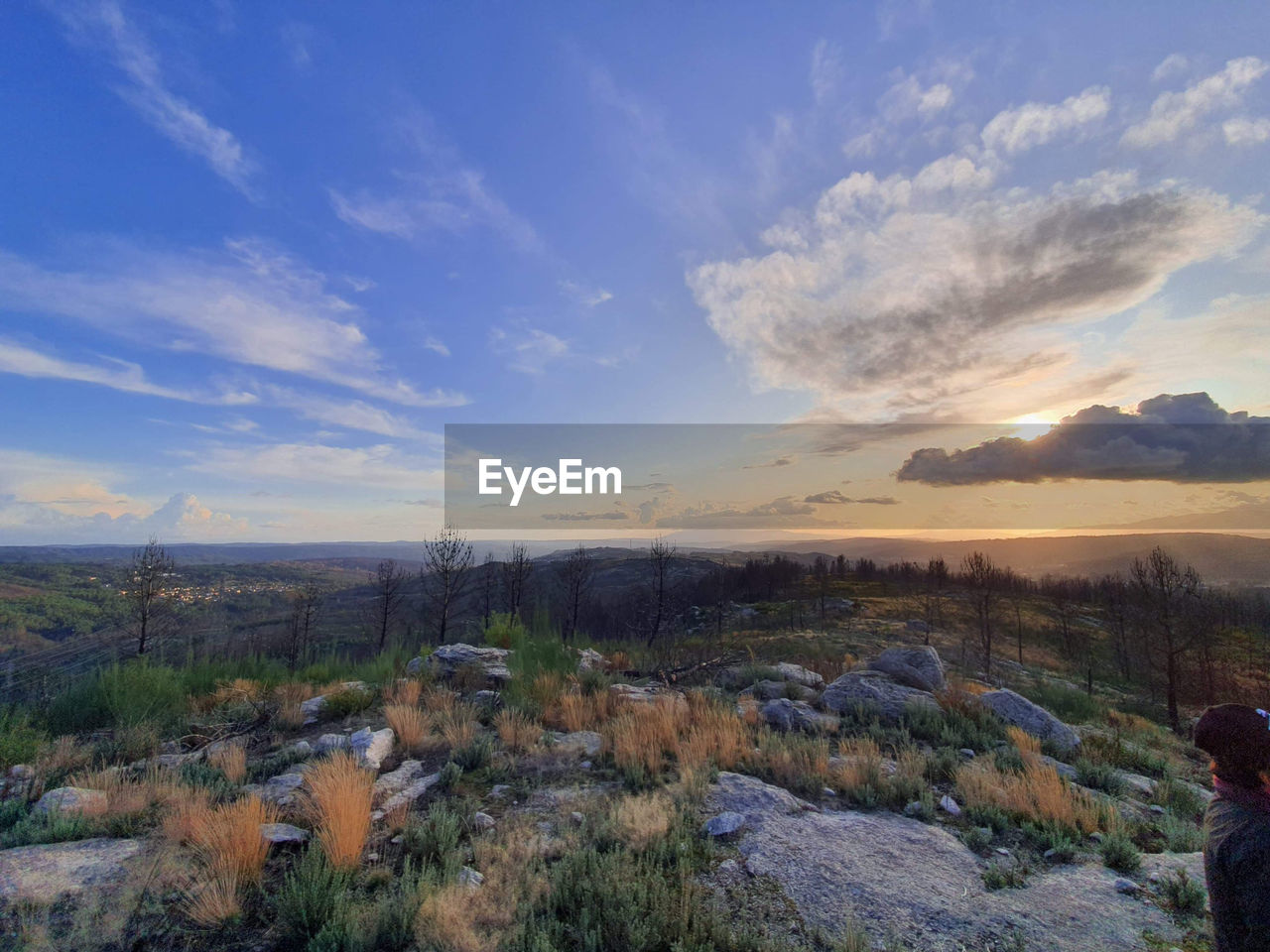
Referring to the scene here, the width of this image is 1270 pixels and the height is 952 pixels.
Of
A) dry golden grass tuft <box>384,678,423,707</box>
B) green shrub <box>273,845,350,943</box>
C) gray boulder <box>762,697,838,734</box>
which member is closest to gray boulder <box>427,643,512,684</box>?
dry golden grass tuft <box>384,678,423,707</box>

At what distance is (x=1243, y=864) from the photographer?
3031 millimetres

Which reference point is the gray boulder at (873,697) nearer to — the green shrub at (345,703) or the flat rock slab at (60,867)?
the green shrub at (345,703)

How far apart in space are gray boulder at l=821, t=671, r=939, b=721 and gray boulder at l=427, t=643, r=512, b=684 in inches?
305

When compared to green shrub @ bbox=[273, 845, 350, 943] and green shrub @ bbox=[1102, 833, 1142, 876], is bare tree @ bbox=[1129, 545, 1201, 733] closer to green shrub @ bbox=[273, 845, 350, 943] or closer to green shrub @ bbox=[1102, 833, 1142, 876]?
green shrub @ bbox=[1102, 833, 1142, 876]

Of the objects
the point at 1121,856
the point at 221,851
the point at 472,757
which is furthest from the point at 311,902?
the point at 1121,856

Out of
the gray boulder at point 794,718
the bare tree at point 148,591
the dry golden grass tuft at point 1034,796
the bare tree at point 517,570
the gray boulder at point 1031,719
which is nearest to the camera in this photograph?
the dry golden grass tuft at point 1034,796

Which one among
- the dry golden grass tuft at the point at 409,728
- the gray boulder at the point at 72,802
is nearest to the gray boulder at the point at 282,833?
the gray boulder at the point at 72,802

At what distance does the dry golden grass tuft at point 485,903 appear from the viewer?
150 inches

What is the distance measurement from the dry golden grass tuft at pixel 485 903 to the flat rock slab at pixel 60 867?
10.0 ft

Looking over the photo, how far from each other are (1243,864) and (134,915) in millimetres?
7610

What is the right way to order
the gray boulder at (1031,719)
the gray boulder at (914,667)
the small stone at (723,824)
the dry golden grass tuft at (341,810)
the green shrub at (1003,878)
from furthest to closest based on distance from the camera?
the gray boulder at (914,667)
the gray boulder at (1031,719)
the small stone at (723,824)
the green shrub at (1003,878)
the dry golden grass tuft at (341,810)

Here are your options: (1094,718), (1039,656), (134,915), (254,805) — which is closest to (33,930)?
(134,915)

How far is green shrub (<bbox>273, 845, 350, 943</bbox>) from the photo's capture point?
4086 mm

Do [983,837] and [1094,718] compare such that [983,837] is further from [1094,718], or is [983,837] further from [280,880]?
[1094,718]
